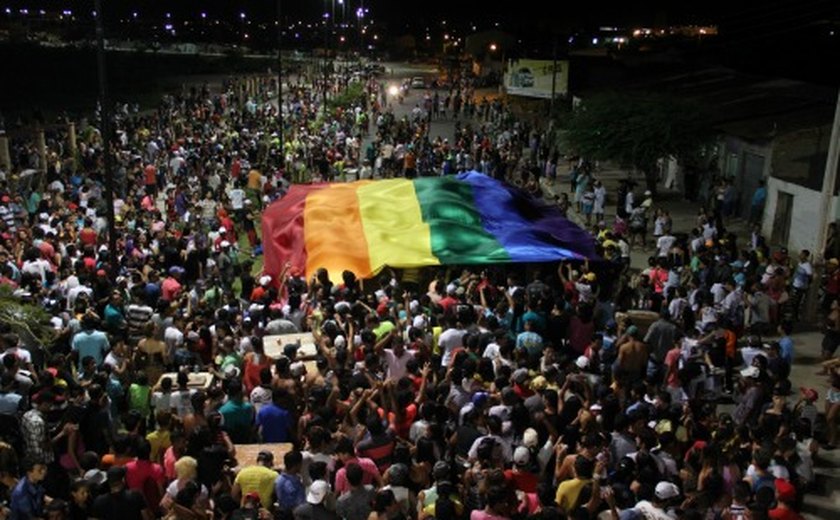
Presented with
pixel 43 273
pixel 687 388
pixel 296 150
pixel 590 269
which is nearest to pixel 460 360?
pixel 687 388

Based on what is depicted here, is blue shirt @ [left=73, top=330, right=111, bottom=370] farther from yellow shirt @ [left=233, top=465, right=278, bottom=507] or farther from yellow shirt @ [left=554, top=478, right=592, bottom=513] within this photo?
yellow shirt @ [left=554, top=478, right=592, bottom=513]

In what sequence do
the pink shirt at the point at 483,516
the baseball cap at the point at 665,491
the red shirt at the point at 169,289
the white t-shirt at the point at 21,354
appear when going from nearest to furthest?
the pink shirt at the point at 483,516 → the baseball cap at the point at 665,491 → the white t-shirt at the point at 21,354 → the red shirt at the point at 169,289

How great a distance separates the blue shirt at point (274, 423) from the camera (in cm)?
786

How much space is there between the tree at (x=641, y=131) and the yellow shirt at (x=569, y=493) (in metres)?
16.6

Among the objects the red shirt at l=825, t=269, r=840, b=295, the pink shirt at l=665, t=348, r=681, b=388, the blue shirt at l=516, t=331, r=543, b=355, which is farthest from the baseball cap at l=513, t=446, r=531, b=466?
the red shirt at l=825, t=269, r=840, b=295

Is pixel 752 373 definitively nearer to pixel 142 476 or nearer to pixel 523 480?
pixel 523 480

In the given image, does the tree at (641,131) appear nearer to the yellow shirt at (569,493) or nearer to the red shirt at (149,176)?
the red shirt at (149,176)

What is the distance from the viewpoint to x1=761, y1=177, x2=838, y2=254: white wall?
17016 millimetres

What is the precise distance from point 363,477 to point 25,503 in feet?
7.84

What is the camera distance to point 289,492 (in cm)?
645

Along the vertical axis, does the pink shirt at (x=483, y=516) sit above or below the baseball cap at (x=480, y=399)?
below

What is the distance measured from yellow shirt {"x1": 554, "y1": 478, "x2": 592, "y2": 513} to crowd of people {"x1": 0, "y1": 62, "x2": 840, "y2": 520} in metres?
0.01

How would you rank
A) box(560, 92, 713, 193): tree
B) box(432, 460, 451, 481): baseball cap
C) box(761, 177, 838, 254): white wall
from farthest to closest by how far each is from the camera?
1. box(560, 92, 713, 193): tree
2. box(761, 177, 838, 254): white wall
3. box(432, 460, 451, 481): baseball cap

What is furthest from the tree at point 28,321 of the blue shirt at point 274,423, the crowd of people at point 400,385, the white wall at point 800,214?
the white wall at point 800,214
